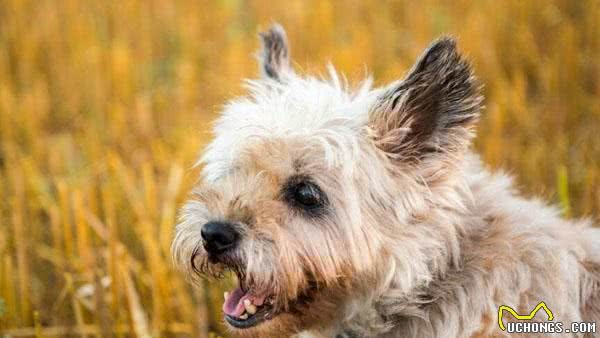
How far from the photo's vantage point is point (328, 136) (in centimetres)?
305

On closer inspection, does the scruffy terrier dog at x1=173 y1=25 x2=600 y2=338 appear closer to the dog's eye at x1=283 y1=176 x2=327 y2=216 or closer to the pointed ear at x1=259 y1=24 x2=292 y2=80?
the dog's eye at x1=283 y1=176 x2=327 y2=216

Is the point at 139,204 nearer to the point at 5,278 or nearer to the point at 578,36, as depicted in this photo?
the point at 5,278

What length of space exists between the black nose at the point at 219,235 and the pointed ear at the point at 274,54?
0.91 metres

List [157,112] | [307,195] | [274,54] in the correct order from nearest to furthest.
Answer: [307,195] < [274,54] < [157,112]

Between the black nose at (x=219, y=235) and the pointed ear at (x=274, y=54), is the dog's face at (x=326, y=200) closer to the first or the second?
the black nose at (x=219, y=235)

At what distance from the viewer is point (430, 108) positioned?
304cm

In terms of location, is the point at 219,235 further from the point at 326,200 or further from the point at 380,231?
the point at 380,231

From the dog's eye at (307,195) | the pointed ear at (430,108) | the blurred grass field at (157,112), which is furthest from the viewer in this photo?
the blurred grass field at (157,112)

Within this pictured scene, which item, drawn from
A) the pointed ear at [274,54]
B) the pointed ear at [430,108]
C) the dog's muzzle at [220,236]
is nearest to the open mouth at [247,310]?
the dog's muzzle at [220,236]

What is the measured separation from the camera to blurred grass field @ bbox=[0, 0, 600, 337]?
422 centimetres

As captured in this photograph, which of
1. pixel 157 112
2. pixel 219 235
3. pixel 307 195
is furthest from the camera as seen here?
pixel 157 112

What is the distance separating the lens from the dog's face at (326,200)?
292 centimetres

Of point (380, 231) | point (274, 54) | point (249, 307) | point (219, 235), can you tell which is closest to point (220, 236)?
point (219, 235)

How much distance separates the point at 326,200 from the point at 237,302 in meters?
0.49
